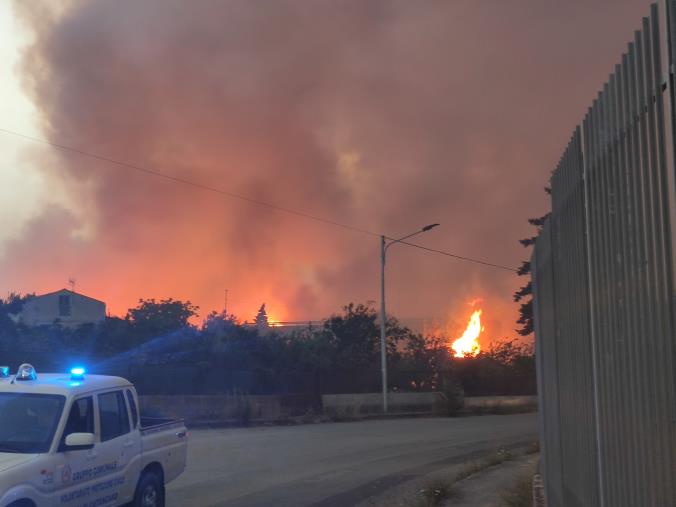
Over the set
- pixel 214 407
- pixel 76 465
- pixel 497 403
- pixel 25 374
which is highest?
pixel 25 374

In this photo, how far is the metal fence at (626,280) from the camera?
2.86 m

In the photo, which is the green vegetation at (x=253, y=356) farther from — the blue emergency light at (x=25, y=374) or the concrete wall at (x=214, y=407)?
the blue emergency light at (x=25, y=374)

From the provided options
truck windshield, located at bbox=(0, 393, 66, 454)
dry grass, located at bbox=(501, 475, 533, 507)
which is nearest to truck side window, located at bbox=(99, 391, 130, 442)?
truck windshield, located at bbox=(0, 393, 66, 454)

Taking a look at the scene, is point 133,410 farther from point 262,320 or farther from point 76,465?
point 262,320

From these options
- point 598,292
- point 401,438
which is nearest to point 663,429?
point 598,292

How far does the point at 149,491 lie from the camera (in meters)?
8.99

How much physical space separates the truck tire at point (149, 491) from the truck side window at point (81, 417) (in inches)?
52.8

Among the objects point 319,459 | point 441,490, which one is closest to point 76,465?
point 441,490

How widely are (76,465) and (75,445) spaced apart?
312 millimetres

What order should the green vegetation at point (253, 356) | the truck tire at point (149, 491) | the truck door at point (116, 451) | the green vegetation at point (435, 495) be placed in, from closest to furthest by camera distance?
the truck door at point (116, 451), the truck tire at point (149, 491), the green vegetation at point (435, 495), the green vegetation at point (253, 356)

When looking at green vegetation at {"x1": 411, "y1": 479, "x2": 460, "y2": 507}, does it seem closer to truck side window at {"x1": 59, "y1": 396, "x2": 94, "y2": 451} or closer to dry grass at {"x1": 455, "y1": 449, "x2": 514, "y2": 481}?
dry grass at {"x1": 455, "y1": 449, "x2": 514, "y2": 481}

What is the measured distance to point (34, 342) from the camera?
116 ft

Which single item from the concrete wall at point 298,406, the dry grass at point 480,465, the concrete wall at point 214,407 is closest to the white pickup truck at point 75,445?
the dry grass at point 480,465

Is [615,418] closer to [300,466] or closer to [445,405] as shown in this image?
[300,466]
